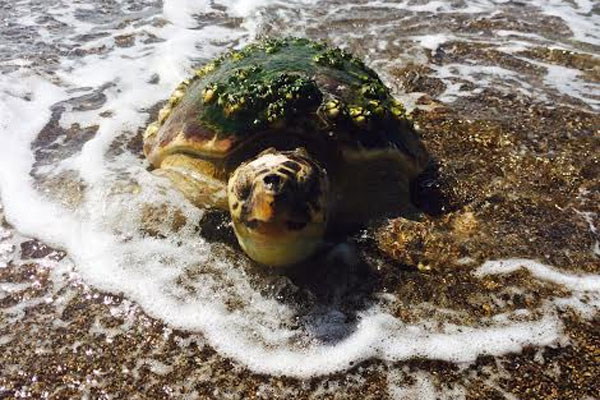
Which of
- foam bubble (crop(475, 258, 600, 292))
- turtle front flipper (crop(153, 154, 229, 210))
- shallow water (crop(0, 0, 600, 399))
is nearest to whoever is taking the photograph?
shallow water (crop(0, 0, 600, 399))

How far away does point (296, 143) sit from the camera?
11.3 feet

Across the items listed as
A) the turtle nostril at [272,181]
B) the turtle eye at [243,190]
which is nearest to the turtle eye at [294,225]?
the turtle nostril at [272,181]

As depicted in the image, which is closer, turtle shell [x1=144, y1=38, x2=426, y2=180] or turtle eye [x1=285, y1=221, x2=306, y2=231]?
turtle eye [x1=285, y1=221, x2=306, y2=231]

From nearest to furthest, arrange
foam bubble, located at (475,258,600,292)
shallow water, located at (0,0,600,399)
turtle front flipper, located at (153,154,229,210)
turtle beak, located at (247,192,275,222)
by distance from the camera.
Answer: shallow water, located at (0,0,600,399)
turtle beak, located at (247,192,275,222)
foam bubble, located at (475,258,600,292)
turtle front flipper, located at (153,154,229,210)

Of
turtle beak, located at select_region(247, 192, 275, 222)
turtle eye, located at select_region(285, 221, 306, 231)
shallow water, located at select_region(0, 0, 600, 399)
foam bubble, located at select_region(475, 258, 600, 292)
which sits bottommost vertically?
shallow water, located at select_region(0, 0, 600, 399)

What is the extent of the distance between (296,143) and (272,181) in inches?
27.7

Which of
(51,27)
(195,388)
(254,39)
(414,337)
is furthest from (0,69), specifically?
(414,337)

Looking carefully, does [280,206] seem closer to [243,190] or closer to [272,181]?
[272,181]

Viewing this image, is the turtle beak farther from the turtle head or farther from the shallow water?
the shallow water

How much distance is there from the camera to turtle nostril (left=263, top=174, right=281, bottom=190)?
277 centimetres

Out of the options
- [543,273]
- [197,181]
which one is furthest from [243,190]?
[543,273]

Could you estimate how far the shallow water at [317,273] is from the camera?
2.62 m

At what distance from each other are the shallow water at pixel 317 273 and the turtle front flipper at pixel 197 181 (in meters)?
0.09

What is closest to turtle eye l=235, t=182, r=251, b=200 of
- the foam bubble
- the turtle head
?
the turtle head
